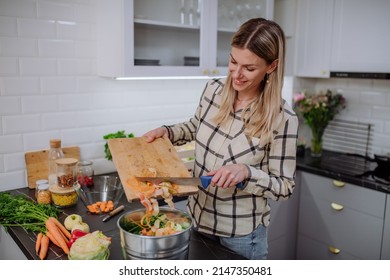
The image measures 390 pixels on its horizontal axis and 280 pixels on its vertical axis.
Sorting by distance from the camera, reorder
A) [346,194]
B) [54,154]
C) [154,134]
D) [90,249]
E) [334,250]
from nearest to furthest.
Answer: [90,249] → [154,134] → [54,154] → [346,194] → [334,250]

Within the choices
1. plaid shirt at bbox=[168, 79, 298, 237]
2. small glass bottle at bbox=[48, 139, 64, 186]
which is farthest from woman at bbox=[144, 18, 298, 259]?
small glass bottle at bbox=[48, 139, 64, 186]

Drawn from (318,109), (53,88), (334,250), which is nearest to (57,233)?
(53,88)

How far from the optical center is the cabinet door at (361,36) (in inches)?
96.0

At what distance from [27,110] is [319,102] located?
1.89 m

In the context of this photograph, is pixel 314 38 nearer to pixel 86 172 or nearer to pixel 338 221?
pixel 338 221

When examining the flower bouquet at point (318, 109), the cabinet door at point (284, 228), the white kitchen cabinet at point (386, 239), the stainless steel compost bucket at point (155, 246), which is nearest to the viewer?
the stainless steel compost bucket at point (155, 246)

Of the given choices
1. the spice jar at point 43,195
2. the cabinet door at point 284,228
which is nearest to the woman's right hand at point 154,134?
the spice jar at point 43,195

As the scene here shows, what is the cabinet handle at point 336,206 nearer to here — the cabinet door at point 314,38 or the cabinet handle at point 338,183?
the cabinet handle at point 338,183

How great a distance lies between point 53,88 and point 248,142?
3.75 feet

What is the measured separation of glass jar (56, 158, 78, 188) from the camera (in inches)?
71.9

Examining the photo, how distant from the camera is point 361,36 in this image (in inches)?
99.6

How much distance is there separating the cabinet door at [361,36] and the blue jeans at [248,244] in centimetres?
149
